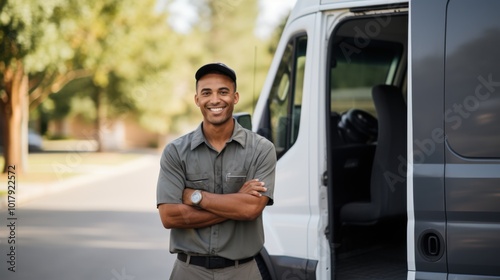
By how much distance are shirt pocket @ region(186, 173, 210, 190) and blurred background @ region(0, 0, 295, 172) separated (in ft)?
6.27

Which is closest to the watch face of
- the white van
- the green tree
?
the white van

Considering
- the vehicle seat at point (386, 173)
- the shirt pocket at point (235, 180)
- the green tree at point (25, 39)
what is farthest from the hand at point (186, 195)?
the green tree at point (25, 39)

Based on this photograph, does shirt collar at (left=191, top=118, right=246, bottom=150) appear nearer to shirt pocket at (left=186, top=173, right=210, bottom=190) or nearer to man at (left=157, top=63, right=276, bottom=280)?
man at (left=157, top=63, right=276, bottom=280)

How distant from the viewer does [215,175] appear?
352 centimetres

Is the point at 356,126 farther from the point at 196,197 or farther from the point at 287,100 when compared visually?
the point at 196,197

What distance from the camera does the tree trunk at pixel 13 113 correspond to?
20.0 metres

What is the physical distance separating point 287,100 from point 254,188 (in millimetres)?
1982

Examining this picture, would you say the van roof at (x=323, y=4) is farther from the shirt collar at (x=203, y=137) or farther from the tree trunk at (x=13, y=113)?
the tree trunk at (x=13, y=113)

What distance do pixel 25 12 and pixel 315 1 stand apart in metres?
12.4

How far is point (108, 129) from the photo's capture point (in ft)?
126

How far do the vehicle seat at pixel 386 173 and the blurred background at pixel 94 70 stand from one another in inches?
44.0

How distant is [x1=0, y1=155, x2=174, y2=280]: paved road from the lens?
28.4ft

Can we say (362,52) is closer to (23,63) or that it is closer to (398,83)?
(398,83)

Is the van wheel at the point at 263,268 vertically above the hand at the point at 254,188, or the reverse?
the hand at the point at 254,188
